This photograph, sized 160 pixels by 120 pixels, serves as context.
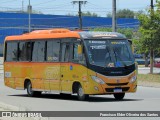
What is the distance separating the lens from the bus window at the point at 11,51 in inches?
1070

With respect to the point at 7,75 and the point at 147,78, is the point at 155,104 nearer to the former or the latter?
the point at 7,75

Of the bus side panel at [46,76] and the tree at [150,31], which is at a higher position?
the tree at [150,31]

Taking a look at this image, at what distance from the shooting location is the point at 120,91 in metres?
21.9

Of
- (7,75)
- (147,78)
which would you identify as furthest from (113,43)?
(147,78)

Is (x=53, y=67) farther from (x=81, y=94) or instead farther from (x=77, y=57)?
(x=81, y=94)

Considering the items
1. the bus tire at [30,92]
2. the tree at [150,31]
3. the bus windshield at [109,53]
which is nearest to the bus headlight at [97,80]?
the bus windshield at [109,53]

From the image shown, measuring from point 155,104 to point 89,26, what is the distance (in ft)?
315

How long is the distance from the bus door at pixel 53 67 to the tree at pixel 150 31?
20.1 m

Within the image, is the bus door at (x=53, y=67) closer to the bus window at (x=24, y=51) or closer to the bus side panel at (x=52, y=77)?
the bus side panel at (x=52, y=77)

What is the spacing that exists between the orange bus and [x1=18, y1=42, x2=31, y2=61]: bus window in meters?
0.05

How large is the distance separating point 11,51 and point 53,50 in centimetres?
416

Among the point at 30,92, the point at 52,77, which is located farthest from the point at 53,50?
the point at 30,92

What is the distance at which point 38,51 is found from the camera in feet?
82.8

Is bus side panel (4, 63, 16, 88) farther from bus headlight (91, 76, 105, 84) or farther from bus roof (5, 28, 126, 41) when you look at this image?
bus headlight (91, 76, 105, 84)
